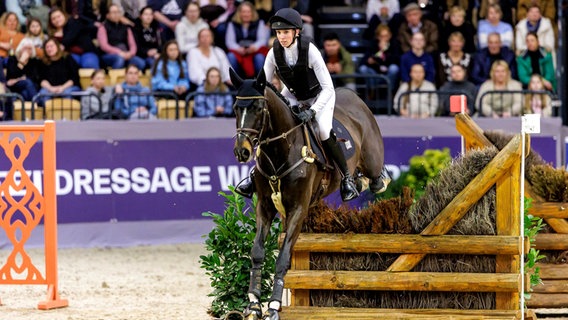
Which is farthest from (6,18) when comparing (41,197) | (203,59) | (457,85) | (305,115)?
(305,115)

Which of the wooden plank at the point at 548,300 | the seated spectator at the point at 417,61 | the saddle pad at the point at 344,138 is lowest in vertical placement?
the wooden plank at the point at 548,300

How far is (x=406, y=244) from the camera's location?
7.94 metres

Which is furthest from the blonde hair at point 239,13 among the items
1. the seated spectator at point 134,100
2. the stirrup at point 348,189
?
the stirrup at point 348,189

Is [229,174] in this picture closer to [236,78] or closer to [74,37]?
[74,37]

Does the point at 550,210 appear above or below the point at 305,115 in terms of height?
below

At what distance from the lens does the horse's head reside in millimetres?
7525

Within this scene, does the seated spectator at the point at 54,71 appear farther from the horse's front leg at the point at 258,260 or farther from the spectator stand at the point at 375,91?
the horse's front leg at the point at 258,260

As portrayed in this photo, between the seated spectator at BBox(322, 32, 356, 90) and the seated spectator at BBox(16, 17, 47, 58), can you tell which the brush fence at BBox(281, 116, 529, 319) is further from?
the seated spectator at BBox(16, 17, 47, 58)

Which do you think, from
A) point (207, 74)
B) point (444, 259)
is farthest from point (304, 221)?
point (207, 74)

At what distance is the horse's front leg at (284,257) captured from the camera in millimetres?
7809

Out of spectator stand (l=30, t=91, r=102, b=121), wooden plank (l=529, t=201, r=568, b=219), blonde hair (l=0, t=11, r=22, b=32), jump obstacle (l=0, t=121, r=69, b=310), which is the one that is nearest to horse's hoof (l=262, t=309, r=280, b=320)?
wooden plank (l=529, t=201, r=568, b=219)

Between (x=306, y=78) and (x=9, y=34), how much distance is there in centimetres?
731

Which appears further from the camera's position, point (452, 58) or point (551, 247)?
point (452, 58)

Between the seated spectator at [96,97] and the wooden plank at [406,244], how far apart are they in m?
6.38
